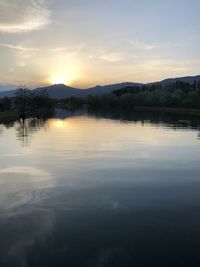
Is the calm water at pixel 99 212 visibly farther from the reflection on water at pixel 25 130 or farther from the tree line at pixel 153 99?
the tree line at pixel 153 99

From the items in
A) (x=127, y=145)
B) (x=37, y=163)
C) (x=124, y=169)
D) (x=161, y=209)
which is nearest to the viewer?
(x=161, y=209)

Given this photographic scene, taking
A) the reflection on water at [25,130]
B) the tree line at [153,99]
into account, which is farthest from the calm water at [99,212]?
the tree line at [153,99]

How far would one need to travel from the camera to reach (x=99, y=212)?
11.9 metres

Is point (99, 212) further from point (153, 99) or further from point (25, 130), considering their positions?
point (153, 99)

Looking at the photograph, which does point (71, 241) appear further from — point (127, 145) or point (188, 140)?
point (188, 140)

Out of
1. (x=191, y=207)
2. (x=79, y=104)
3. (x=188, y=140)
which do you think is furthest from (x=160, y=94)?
(x=191, y=207)

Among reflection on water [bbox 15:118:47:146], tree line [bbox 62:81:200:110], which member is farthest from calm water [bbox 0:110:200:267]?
tree line [bbox 62:81:200:110]

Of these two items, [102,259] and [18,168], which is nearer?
[102,259]

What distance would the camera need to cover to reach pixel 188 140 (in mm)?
33000

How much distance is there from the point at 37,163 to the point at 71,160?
2087mm

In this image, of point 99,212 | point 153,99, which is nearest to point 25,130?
point 99,212

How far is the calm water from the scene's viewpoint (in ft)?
29.8

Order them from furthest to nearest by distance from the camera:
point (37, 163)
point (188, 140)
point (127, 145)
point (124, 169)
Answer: point (188, 140), point (127, 145), point (37, 163), point (124, 169)

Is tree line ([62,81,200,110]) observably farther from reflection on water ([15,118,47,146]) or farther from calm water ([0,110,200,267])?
calm water ([0,110,200,267])
